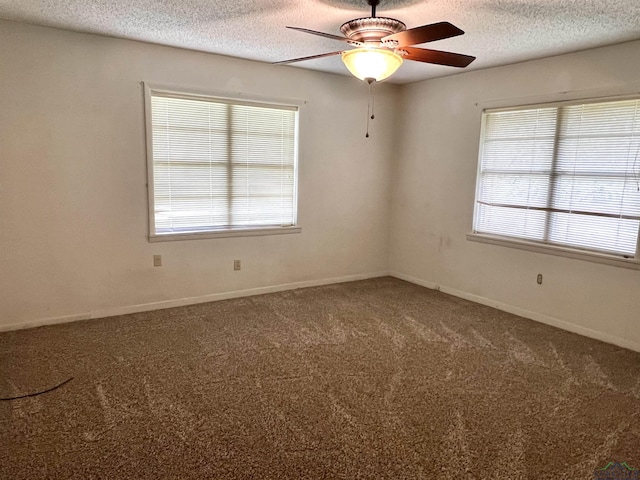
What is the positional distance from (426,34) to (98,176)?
119 inches

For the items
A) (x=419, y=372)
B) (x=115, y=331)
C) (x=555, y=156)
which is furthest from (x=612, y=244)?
(x=115, y=331)

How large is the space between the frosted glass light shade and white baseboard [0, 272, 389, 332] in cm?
286

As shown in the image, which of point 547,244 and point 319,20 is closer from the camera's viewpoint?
point 319,20

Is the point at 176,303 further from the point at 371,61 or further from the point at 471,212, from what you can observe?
the point at 471,212

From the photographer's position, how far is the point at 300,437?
2285mm

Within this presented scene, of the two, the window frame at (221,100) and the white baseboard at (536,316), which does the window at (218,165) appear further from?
the white baseboard at (536,316)

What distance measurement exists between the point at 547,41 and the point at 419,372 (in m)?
2.82

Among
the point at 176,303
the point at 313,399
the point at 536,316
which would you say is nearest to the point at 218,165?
the point at 176,303

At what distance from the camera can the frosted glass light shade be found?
2582 mm

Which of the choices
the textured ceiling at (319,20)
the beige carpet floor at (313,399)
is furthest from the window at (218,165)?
the beige carpet floor at (313,399)

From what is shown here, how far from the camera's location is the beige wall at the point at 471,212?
12.0 ft

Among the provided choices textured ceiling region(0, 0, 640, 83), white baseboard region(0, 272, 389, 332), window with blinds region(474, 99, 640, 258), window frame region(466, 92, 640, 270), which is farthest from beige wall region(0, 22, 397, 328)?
window with blinds region(474, 99, 640, 258)

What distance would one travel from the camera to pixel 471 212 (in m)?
4.81

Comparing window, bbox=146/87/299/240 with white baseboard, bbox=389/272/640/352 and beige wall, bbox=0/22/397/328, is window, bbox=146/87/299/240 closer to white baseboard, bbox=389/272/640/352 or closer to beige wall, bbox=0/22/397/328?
beige wall, bbox=0/22/397/328
